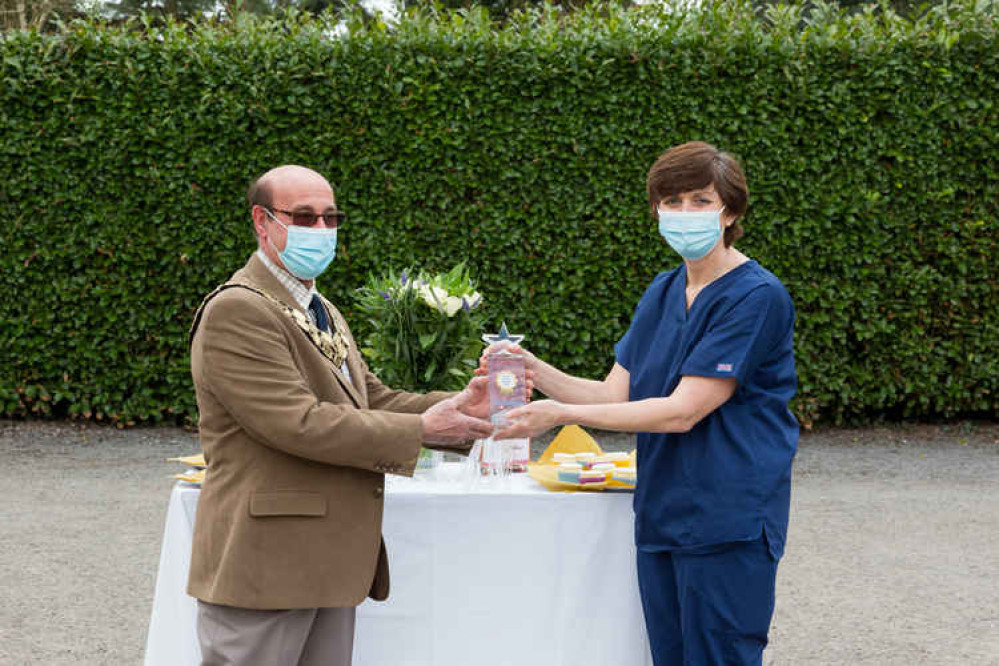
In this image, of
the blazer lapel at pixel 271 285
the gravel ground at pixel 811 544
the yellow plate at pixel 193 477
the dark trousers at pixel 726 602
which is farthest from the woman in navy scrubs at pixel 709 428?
the gravel ground at pixel 811 544

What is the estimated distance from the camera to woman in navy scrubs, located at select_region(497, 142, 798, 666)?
7.97 feet

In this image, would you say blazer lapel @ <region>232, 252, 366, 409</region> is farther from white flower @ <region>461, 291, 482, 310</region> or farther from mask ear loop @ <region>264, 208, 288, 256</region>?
white flower @ <region>461, 291, 482, 310</region>

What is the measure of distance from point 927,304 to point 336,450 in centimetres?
700

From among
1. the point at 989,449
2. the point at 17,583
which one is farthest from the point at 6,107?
the point at 989,449

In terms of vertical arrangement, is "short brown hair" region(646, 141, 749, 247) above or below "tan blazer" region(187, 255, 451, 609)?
above

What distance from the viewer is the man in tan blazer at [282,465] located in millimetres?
2178

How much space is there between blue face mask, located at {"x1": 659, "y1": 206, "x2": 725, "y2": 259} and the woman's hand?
1.91 feet

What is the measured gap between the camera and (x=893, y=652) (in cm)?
395

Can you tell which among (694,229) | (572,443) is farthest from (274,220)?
(572,443)

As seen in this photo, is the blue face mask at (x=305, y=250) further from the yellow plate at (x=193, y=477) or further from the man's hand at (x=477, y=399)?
the yellow plate at (x=193, y=477)

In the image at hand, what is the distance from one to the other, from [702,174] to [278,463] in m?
1.42

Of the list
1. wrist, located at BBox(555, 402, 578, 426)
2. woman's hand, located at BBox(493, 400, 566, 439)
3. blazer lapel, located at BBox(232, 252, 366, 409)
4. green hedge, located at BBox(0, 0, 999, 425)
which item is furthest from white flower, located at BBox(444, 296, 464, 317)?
green hedge, located at BBox(0, 0, 999, 425)

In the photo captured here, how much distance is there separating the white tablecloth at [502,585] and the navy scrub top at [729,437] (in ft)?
1.05

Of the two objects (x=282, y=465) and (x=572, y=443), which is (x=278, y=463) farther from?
(x=572, y=443)
